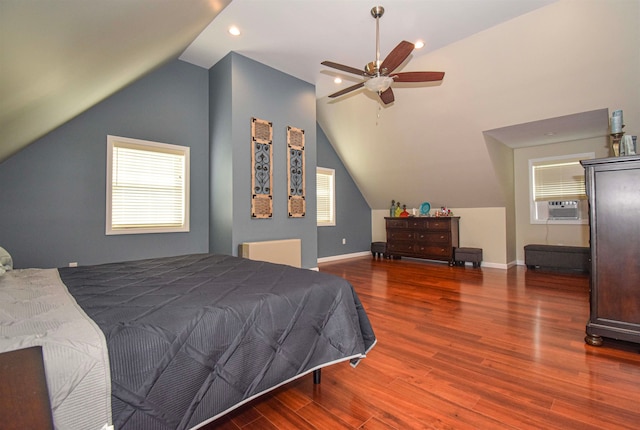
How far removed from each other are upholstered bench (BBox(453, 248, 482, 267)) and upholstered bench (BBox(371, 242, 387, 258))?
161 centimetres

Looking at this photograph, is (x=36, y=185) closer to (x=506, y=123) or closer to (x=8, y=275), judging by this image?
(x=8, y=275)

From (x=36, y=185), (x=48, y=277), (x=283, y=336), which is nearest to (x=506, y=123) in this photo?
(x=283, y=336)

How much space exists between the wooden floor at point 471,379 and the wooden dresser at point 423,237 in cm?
265

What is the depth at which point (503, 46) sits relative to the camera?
3.60m

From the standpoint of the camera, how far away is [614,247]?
233 cm

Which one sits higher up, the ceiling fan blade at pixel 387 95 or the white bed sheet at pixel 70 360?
the ceiling fan blade at pixel 387 95

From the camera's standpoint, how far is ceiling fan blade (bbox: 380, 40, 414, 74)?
8.32 ft

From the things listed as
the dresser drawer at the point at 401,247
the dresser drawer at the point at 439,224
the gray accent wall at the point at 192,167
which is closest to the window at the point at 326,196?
the dresser drawer at the point at 401,247

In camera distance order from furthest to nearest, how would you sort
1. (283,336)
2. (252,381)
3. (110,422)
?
(283,336) → (252,381) → (110,422)

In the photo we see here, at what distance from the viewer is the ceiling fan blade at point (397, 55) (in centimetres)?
254

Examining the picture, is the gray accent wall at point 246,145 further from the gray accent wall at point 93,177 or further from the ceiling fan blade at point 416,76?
the ceiling fan blade at point 416,76

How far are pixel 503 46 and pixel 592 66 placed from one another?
1.00m

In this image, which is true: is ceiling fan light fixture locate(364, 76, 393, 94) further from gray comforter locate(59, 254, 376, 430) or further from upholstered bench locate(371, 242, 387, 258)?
upholstered bench locate(371, 242, 387, 258)

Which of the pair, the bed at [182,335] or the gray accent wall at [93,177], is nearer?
the bed at [182,335]
